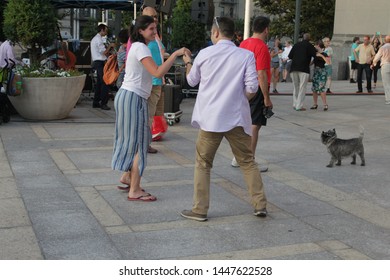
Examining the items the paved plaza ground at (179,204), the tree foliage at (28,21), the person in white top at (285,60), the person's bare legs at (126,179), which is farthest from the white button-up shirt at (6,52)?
the person in white top at (285,60)

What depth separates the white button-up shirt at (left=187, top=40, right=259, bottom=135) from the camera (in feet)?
16.6

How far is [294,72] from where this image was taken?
13898 millimetres

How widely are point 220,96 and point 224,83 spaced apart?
114 mm

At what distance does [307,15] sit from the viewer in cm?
4172

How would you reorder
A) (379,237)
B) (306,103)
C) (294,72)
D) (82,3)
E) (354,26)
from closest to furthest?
(379,237) < (294,72) < (306,103) < (82,3) < (354,26)

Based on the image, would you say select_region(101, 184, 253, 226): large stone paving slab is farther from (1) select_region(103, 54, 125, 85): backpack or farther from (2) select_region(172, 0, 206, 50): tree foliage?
(2) select_region(172, 0, 206, 50): tree foliage

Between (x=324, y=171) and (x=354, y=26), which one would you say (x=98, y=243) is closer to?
(x=324, y=171)

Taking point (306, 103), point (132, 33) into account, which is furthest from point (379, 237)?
point (306, 103)

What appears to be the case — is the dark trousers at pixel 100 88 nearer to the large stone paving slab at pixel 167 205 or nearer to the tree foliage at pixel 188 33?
the large stone paving slab at pixel 167 205

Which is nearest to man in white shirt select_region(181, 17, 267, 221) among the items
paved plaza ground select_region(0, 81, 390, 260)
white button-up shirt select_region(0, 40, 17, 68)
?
paved plaza ground select_region(0, 81, 390, 260)

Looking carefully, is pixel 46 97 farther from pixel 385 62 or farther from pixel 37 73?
pixel 385 62

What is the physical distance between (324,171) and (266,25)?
1979 mm

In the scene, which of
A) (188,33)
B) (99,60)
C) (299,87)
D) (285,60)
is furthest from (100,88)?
(285,60)

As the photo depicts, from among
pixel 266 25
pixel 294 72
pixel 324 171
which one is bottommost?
pixel 324 171
